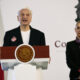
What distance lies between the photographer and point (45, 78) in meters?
2.60

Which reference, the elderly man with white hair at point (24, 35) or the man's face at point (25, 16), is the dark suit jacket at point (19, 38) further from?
the man's face at point (25, 16)

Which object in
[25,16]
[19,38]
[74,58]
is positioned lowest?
[74,58]

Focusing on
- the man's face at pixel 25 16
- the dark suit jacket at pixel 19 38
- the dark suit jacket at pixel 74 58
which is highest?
the man's face at pixel 25 16

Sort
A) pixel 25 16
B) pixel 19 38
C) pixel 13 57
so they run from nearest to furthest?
1. pixel 13 57
2. pixel 25 16
3. pixel 19 38

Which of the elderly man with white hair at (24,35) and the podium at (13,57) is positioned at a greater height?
the elderly man with white hair at (24,35)

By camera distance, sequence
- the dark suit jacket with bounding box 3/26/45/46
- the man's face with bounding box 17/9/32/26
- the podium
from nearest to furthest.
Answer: the podium
the man's face with bounding box 17/9/32/26
the dark suit jacket with bounding box 3/26/45/46

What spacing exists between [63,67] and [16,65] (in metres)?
1.02

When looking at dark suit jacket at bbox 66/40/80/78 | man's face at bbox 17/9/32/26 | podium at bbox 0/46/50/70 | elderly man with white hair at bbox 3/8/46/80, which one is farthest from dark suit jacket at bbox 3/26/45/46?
podium at bbox 0/46/50/70

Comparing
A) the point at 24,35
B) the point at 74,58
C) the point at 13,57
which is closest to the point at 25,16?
the point at 24,35

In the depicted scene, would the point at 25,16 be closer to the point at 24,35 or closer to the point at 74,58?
the point at 24,35

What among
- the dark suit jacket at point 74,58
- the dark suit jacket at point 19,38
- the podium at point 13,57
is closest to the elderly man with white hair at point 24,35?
the dark suit jacket at point 19,38

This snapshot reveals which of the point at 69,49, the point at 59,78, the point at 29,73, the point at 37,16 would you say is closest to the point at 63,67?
the point at 59,78

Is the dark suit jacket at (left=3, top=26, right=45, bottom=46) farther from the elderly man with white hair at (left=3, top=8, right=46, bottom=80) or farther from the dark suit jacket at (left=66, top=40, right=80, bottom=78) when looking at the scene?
the dark suit jacket at (left=66, top=40, right=80, bottom=78)

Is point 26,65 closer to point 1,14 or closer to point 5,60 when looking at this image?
point 5,60
